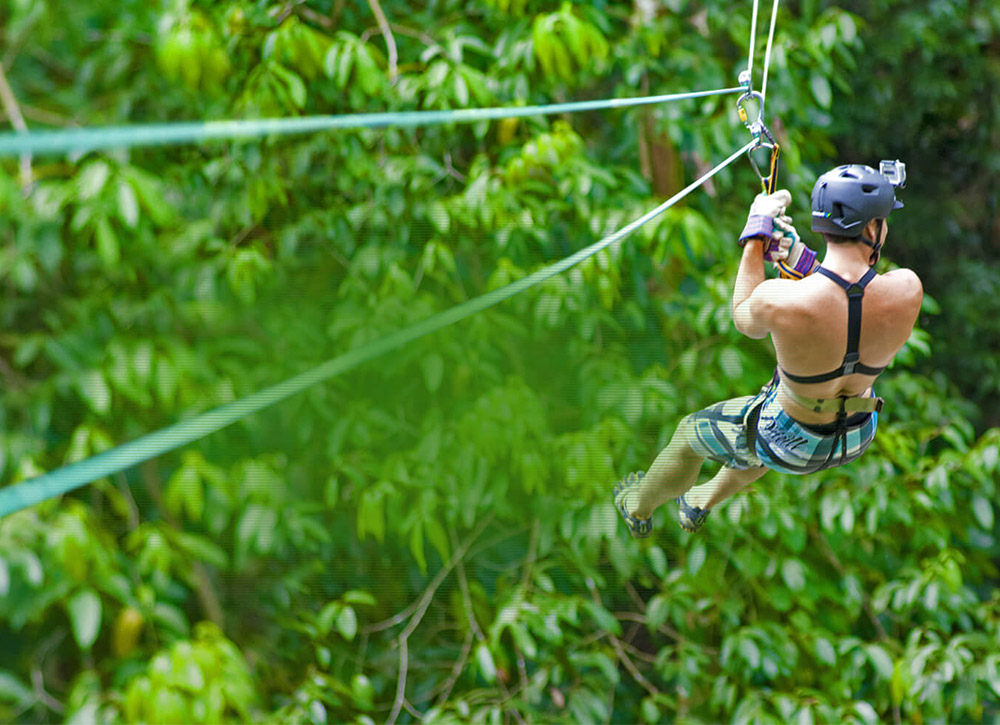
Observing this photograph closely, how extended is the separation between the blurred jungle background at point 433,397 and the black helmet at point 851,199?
78cm

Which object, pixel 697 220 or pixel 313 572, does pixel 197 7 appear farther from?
pixel 313 572

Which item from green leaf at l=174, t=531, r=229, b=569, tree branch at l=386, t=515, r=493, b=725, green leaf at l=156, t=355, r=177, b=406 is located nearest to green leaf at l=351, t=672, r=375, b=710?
tree branch at l=386, t=515, r=493, b=725

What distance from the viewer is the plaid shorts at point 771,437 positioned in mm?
832

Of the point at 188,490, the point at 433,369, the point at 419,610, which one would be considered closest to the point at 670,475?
the point at 433,369

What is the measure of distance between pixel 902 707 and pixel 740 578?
1.20 feet

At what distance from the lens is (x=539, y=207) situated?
167cm

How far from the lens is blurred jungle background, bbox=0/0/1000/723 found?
1551 millimetres

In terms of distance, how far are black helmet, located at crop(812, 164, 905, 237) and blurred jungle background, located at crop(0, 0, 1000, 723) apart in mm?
776

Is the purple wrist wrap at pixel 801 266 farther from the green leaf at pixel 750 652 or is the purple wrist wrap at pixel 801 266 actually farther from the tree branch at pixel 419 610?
the tree branch at pixel 419 610

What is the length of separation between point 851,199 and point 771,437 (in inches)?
8.1

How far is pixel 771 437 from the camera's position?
84cm

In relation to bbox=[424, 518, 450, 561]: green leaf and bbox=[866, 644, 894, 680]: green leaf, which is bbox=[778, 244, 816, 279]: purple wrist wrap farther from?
bbox=[866, 644, 894, 680]: green leaf

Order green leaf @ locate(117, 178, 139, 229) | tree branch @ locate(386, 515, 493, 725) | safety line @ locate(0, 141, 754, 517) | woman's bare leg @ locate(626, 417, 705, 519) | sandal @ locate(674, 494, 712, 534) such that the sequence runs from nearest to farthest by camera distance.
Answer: safety line @ locate(0, 141, 754, 517), woman's bare leg @ locate(626, 417, 705, 519), sandal @ locate(674, 494, 712, 534), green leaf @ locate(117, 178, 139, 229), tree branch @ locate(386, 515, 493, 725)

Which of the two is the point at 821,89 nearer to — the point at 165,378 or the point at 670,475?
the point at 670,475
